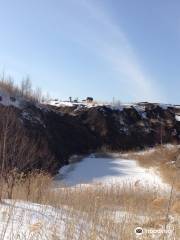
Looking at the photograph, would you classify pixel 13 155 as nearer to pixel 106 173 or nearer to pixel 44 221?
pixel 44 221

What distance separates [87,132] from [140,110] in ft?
30.3

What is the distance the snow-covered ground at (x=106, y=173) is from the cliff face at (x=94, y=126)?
1047 millimetres

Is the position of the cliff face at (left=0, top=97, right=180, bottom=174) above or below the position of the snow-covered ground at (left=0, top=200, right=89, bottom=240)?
above

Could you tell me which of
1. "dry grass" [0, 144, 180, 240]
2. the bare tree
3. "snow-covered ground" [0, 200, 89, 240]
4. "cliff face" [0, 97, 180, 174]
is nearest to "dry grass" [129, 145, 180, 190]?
"cliff face" [0, 97, 180, 174]

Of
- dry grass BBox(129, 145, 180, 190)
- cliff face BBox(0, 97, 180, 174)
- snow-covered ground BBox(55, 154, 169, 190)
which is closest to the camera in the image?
snow-covered ground BBox(55, 154, 169, 190)

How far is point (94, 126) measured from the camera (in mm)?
37000

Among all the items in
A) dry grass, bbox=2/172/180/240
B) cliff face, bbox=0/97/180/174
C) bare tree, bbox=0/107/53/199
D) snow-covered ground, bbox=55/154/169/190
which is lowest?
snow-covered ground, bbox=55/154/169/190

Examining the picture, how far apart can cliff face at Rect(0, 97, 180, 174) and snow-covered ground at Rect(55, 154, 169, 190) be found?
3.44 ft

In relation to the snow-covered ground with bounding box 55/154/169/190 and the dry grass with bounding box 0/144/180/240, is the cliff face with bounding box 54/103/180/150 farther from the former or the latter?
the dry grass with bounding box 0/144/180/240

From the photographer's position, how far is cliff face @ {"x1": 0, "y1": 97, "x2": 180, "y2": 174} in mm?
25609

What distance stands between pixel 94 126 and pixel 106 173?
16.0m

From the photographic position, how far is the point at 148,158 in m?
25.6

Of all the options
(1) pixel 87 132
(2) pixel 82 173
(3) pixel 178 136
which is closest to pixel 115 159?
(2) pixel 82 173

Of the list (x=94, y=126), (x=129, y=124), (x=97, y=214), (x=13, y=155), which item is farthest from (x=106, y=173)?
(x=129, y=124)
